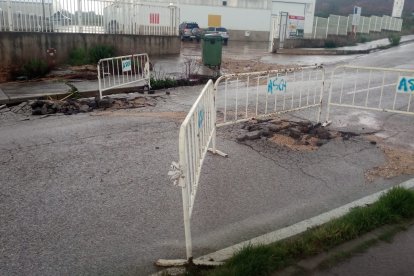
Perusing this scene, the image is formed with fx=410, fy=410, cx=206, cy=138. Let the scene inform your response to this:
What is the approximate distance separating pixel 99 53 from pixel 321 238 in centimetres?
1390

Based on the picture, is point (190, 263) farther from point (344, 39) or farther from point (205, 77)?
point (344, 39)

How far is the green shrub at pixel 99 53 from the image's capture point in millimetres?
15936

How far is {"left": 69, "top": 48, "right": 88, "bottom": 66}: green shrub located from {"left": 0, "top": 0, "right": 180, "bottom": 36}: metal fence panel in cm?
A: 81

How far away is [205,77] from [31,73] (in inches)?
226

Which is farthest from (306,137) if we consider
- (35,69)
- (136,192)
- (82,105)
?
(35,69)

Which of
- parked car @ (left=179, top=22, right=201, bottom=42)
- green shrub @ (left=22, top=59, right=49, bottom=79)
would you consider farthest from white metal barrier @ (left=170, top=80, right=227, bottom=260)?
parked car @ (left=179, top=22, right=201, bottom=42)

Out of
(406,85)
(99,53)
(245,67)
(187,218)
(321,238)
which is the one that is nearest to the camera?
(187,218)

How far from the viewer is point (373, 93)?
1182cm

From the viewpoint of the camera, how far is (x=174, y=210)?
4.75 meters

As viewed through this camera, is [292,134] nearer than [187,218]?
No

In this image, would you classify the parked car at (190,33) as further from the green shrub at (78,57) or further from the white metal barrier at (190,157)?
the white metal barrier at (190,157)

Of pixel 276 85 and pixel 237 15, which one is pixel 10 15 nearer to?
pixel 276 85

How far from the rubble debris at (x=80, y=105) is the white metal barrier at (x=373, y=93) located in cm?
478

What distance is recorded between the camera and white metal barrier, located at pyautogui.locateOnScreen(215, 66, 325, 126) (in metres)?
7.70
